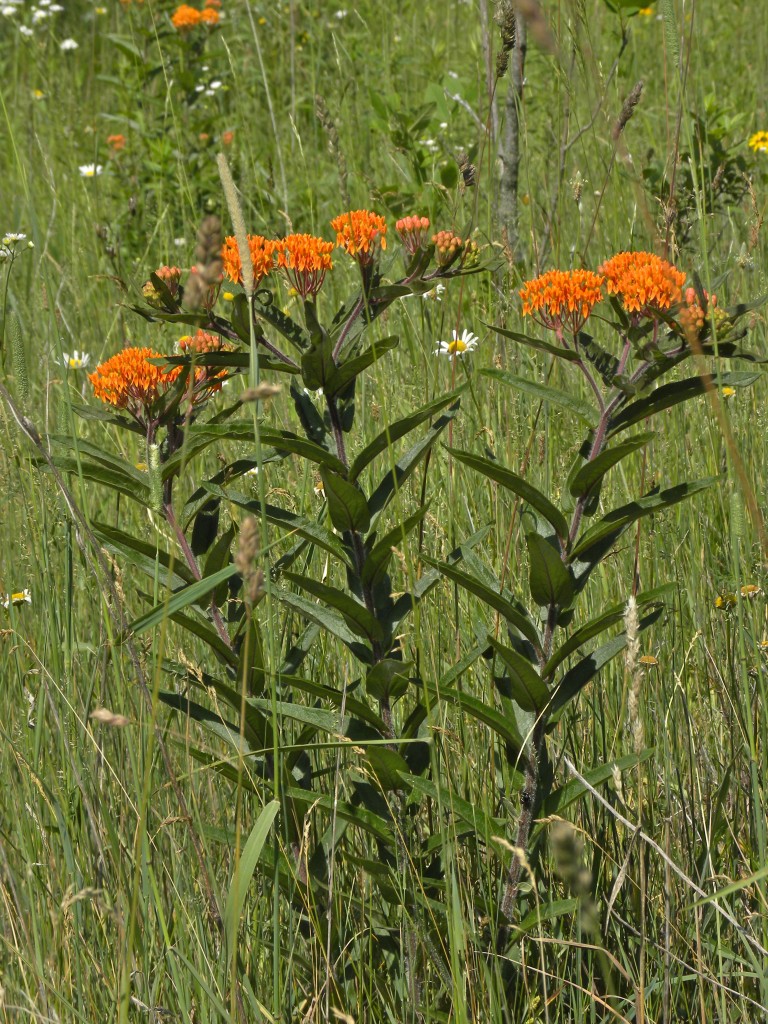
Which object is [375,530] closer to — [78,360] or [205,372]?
[205,372]

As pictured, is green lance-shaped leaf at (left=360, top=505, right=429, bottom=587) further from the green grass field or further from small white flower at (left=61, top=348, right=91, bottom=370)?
small white flower at (left=61, top=348, right=91, bottom=370)

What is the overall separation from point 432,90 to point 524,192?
0.73m

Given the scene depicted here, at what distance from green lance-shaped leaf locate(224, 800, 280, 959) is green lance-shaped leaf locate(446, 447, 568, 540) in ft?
1.32

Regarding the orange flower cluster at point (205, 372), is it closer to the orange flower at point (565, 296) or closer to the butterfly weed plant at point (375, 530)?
the butterfly weed plant at point (375, 530)

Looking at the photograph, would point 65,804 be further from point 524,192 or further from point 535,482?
point 524,192

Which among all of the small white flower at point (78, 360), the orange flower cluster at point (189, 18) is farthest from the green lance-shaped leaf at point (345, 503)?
the orange flower cluster at point (189, 18)

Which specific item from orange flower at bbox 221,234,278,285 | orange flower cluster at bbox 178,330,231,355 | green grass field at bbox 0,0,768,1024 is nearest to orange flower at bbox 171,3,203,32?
green grass field at bbox 0,0,768,1024

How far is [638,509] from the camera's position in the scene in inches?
47.8

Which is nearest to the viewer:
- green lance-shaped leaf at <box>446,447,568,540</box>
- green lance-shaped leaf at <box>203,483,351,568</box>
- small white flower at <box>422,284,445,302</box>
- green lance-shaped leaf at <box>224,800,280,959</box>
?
green lance-shaped leaf at <box>224,800,280,959</box>

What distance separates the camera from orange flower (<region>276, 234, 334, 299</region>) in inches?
50.3

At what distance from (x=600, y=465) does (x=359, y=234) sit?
0.37m

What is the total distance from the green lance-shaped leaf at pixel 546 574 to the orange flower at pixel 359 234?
1.20 ft

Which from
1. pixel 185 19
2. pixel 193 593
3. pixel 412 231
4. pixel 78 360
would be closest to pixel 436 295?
pixel 78 360

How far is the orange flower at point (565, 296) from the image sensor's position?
1.26 m
